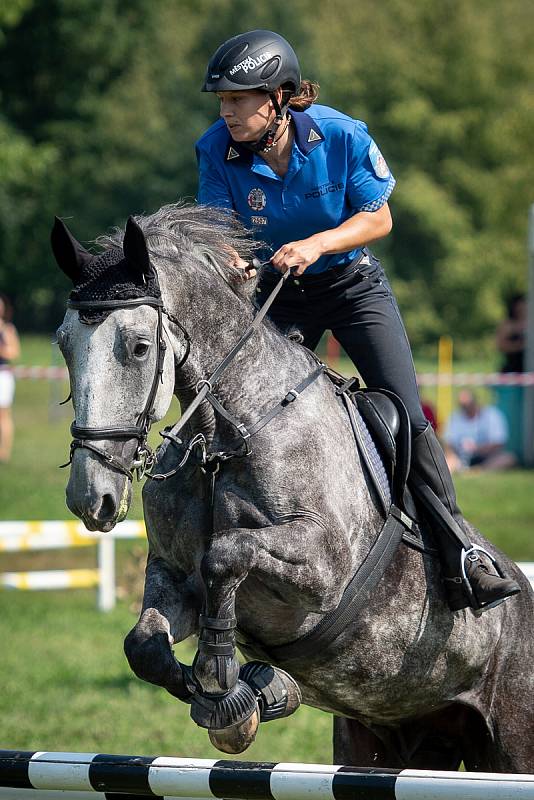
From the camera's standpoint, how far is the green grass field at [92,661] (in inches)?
276

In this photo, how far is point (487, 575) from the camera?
4512 millimetres

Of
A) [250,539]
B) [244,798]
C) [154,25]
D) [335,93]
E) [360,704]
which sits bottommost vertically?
[335,93]

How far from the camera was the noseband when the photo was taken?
3.57 meters

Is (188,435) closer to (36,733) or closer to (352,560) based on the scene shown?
(352,560)

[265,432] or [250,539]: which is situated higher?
[265,432]

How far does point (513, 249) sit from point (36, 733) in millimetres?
41701

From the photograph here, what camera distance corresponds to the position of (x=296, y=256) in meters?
4.12

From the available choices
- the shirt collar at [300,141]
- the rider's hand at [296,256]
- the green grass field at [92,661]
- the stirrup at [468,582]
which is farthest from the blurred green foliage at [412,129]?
the rider's hand at [296,256]

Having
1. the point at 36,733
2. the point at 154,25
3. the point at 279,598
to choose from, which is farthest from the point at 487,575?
the point at 154,25

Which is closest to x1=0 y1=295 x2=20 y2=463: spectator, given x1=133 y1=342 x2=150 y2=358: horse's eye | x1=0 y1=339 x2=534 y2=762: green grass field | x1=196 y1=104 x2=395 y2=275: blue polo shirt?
x1=0 y1=339 x2=534 y2=762: green grass field

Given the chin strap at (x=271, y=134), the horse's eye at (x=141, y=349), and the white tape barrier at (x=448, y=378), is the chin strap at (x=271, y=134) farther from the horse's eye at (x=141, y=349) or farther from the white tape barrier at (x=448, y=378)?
the white tape barrier at (x=448, y=378)

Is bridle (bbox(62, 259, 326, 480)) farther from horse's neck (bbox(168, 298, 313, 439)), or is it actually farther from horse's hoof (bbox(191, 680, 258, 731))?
horse's hoof (bbox(191, 680, 258, 731))

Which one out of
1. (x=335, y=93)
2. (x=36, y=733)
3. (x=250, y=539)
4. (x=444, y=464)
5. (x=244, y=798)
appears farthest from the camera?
(x=335, y=93)

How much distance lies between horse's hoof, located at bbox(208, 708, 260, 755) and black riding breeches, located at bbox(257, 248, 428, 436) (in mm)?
1274
